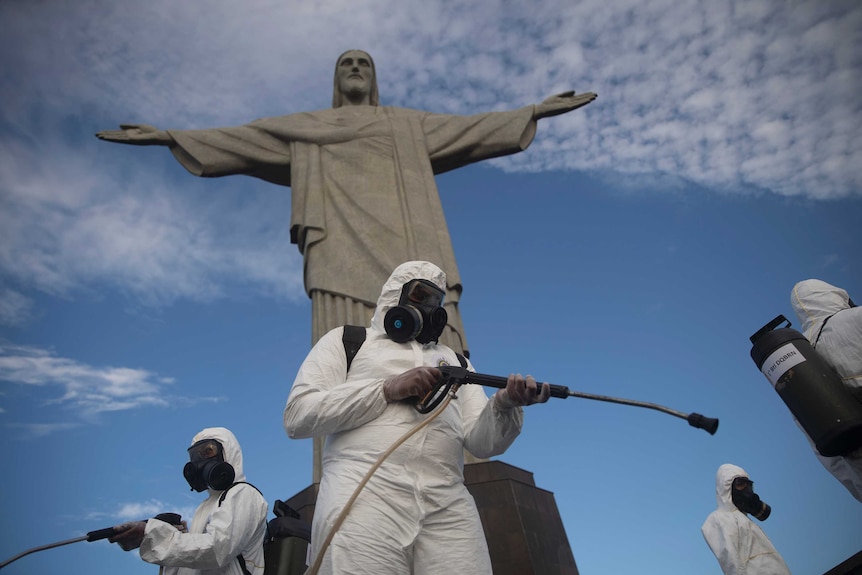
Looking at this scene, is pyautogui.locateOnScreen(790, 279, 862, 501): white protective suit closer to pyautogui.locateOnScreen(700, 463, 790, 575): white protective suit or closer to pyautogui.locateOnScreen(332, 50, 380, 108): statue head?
pyautogui.locateOnScreen(700, 463, 790, 575): white protective suit

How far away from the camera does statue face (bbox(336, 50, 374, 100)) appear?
8.88 meters

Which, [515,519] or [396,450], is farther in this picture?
[515,519]

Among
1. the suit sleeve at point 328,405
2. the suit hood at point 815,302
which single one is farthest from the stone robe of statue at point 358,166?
the suit sleeve at point 328,405

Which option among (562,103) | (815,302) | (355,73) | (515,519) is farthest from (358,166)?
(815,302)

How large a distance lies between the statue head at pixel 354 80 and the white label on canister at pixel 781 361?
6741 millimetres

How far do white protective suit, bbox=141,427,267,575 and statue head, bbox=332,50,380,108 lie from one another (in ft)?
20.2

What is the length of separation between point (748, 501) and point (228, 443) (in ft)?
14.2

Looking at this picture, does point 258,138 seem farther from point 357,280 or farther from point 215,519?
point 215,519

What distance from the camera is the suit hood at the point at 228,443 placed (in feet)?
12.3

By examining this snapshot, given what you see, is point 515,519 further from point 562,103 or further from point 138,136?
point 138,136

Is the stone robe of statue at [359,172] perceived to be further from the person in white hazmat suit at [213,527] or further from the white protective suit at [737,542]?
the person in white hazmat suit at [213,527]

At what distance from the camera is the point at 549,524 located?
550 centimetres

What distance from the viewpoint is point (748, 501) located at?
222 inches

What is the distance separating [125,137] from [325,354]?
5855 millimetres
